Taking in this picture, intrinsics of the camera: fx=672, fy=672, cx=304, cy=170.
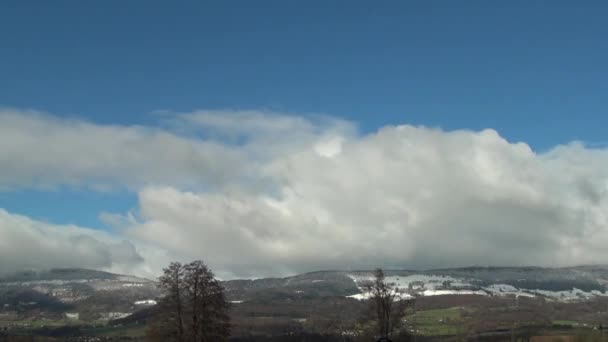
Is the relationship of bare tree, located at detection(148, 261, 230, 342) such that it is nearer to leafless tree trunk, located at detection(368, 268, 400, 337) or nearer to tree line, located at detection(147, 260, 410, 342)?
tree line, located at detection(147, 260, 410, 342)

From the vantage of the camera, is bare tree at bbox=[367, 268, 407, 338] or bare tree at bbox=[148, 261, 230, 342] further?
Answer: bare tree at bbox=[367, 268, 407, 338]

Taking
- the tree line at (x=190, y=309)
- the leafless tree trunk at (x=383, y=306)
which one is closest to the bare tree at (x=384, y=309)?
the leafless tree trunk at (x=383, y=306)

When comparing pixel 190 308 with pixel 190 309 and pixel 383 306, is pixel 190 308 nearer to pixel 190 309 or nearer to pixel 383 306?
pixel 190 309

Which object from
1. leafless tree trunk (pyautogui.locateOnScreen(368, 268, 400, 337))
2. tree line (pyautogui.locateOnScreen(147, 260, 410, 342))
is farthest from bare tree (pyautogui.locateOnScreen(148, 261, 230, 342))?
leafless tree trunk (pyautogui.locateOnScreen(368, 268, 400, 337))

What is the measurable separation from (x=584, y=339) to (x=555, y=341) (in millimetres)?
20157

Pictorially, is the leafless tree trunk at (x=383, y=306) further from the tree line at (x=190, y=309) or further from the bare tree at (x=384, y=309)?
the tree line at (x=190, y=309)

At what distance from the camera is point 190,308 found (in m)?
49.2

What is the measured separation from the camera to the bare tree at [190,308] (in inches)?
1918

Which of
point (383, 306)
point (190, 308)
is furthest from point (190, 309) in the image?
point (383, 306)

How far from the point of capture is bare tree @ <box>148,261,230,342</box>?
48719 millimetres

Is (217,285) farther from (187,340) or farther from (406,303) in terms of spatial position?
(406,303)

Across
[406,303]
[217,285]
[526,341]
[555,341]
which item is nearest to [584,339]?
[555,341]

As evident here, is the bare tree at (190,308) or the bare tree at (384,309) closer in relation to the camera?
the bare tree at (190,308)

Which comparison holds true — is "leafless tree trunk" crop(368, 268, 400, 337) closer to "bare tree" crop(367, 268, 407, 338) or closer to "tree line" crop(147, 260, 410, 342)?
"bare tree" crop(367, 268, 407, 338)
